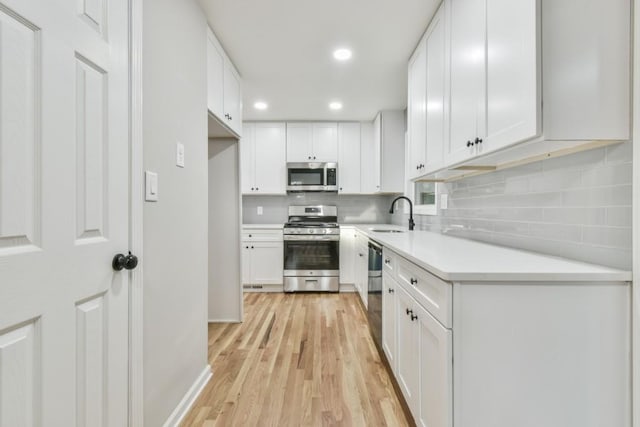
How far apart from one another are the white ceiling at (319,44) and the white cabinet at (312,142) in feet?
2.28

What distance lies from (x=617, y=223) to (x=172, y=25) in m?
2.06

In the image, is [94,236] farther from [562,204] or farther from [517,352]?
[562,204]

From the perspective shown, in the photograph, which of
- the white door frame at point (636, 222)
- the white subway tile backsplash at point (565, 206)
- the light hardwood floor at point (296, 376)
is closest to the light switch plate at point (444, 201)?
the white subway tile backsplash at point (565, 206)

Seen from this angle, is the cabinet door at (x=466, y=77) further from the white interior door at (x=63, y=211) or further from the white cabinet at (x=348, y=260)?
the white cabinet at (x=348, y=260)

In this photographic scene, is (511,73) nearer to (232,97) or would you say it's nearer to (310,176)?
(232,97)

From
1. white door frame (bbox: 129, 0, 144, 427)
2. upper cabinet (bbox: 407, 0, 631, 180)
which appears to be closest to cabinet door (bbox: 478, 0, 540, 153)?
upper cabinet (bbox: 407, 0, 631, 180)

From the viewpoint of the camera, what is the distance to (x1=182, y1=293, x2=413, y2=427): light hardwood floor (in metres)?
A: 1.62

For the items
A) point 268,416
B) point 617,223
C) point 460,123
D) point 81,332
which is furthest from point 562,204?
point 81,332

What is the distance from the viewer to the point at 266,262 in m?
4.03

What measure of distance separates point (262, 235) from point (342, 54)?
2392 millimetres

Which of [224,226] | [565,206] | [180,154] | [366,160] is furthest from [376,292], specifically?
[366,160]

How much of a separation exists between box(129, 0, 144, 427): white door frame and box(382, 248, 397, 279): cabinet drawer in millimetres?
1292

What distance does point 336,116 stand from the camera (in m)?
4.09

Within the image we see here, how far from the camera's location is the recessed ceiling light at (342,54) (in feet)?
7.87
